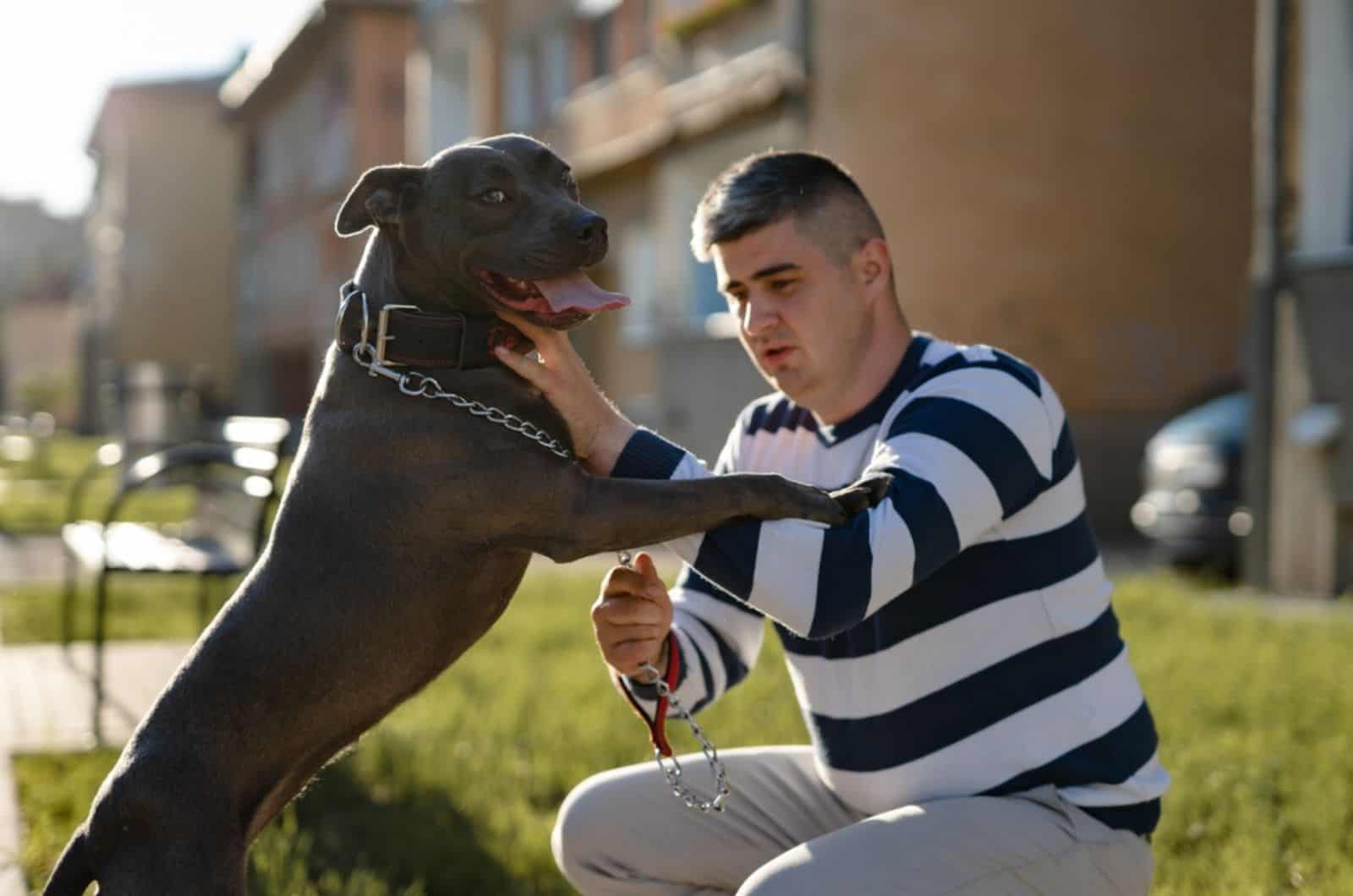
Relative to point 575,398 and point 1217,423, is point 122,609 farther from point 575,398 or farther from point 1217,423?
point 575,398

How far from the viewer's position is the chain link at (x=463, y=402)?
95.0 inches

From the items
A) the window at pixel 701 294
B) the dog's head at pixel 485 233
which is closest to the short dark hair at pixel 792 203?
the dog's head at pixel 485 233

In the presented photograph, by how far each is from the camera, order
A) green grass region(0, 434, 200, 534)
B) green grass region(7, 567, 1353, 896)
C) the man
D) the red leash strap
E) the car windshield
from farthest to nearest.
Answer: green grass region(0, 434, 200, 534)
the car windshield
green grass region(7, 567, 1353, 896)
the red leash strap
the man

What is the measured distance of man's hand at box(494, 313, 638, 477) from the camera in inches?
99.0

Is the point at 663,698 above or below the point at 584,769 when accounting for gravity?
above

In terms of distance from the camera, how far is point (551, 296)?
2.47 meters

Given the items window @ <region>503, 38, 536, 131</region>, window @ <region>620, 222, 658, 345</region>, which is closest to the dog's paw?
window @ <region>620, 222, 658, 345</region>

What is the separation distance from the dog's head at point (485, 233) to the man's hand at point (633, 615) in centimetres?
61

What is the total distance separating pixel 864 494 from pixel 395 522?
0.76 m

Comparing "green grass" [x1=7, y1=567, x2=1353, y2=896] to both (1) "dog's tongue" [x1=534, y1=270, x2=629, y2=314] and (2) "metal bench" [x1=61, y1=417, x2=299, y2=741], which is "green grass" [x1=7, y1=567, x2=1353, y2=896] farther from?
(1) "dog's tongue" [x1=534, y1=270, x2=629, y2=314]

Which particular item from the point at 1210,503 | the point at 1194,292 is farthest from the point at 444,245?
the point at 1194,292

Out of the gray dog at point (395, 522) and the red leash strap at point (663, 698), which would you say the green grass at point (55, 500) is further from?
the gray dog at point (395, 522)

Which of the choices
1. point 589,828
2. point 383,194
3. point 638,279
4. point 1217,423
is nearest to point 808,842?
point 589,828

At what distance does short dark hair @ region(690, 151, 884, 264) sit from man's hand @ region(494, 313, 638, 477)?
0.55 metres
